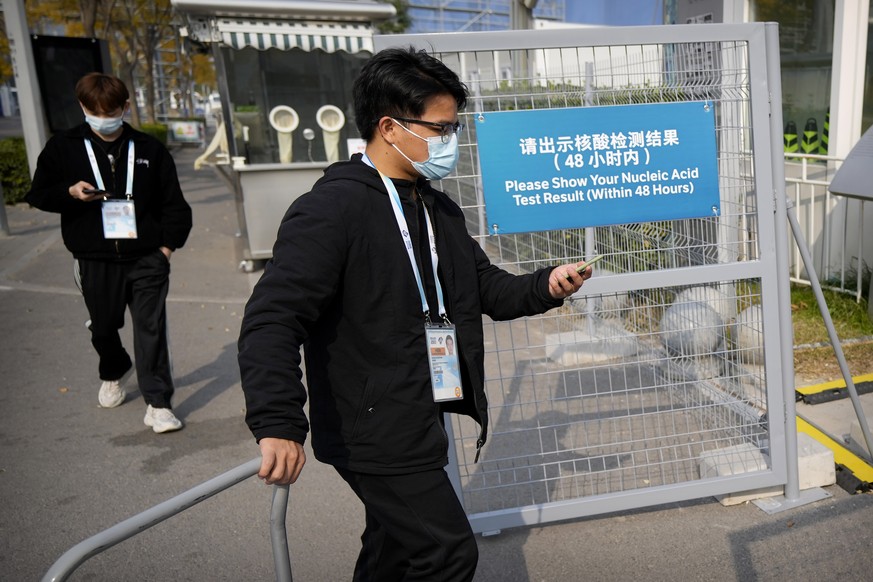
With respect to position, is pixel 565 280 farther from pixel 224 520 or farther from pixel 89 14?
pixel 89 14

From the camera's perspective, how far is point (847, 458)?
4023 mm

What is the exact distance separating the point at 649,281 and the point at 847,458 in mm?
1663

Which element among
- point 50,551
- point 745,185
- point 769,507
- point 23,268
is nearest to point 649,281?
point 745,185

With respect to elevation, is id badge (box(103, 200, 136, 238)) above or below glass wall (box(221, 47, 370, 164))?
below

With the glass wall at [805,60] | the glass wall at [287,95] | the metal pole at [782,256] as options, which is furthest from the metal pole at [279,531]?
the glass wall at [287,95]

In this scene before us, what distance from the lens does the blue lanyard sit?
2.20 metres

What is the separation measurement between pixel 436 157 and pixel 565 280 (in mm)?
527

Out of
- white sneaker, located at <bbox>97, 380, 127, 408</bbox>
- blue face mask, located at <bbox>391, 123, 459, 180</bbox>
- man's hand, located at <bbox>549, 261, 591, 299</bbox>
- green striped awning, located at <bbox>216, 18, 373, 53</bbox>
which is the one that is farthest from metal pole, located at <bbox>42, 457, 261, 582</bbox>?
green striped awning, located at <bbox>216, 18, 373, 53</bbox>

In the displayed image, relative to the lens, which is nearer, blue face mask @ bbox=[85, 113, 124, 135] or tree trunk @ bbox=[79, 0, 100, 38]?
blue face mask @ bbox=[85, 113, 124, 135]

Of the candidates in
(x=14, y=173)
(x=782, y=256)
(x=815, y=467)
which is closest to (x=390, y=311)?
(x=782, y=256)

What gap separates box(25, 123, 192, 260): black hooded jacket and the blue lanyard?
2756 millimetres

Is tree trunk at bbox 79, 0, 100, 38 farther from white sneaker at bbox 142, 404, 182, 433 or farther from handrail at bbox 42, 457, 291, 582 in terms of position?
handrail at bbox 42, 457, 291, 582

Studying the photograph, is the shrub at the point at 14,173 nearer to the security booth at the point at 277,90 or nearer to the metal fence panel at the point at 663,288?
the security booth at the point at 277,90

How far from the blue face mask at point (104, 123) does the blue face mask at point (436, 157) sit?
2870 mm
